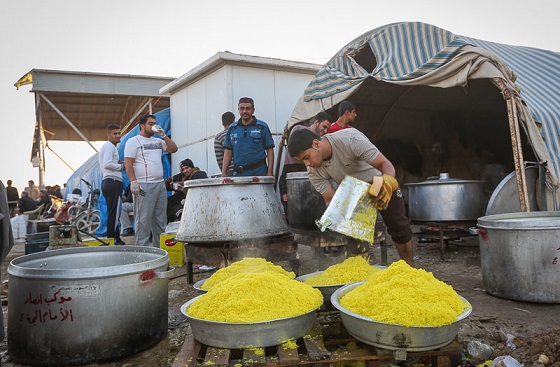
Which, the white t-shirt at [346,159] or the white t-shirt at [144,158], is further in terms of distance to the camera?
the white t-shirt at [144,158]

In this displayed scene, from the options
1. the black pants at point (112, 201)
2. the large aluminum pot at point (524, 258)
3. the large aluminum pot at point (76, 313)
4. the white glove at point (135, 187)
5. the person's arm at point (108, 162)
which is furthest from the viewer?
the person's arm at point (108, 162)

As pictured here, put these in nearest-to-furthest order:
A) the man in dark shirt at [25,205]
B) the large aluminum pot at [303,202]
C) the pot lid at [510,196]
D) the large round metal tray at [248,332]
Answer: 1. the large round metal tray at [248,332]
2. the large aluminum pot at [303,202]
3. the pot lid at [510,196]
4. the man in dark shirt at [25,205]

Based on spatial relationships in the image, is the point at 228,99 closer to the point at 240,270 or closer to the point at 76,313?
the point at 240,270

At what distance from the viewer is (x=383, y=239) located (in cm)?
462

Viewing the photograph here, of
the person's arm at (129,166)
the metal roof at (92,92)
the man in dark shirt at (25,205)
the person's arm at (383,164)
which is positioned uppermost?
the metal roof at (92,92)

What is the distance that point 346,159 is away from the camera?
363 centimetres

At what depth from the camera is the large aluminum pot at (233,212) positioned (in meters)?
3.68

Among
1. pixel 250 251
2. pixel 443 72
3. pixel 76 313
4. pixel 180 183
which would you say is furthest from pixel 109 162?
pixel 443 72

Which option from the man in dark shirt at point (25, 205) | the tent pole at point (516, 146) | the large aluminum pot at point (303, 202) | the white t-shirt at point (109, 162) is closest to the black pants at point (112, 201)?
the white t-shirt at point (109, 162)

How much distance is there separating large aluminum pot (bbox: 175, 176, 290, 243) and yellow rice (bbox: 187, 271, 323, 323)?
1.35 metres

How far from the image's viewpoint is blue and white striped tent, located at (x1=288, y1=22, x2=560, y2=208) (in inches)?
183

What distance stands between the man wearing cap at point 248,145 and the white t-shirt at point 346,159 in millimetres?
2029

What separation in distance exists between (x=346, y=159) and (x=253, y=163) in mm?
2335

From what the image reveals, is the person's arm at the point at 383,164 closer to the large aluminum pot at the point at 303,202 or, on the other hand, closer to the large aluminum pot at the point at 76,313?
the large aluminum pot at the point at 303,202
